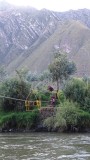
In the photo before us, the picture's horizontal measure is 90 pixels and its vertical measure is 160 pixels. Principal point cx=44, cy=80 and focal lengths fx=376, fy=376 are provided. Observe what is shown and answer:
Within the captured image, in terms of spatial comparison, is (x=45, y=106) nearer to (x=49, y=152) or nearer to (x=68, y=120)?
(x=68, y=120)

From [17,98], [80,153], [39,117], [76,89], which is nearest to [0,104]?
[17,98]

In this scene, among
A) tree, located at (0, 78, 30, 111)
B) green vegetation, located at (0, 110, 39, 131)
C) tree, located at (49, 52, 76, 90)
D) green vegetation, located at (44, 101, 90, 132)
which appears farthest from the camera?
tree, located at (49, 52, 76, 90)

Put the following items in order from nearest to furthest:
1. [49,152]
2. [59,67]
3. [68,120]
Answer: [49,152] → [68,120] → [59,67]

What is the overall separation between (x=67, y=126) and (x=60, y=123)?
216 cm

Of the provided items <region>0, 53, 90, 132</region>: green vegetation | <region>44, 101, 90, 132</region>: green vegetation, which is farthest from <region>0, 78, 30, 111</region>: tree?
<region>44, 101, 90, 132</region>: green vegetation

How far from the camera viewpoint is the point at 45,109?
8194cm

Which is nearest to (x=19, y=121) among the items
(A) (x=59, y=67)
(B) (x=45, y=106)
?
(B) (x=45, y=106)

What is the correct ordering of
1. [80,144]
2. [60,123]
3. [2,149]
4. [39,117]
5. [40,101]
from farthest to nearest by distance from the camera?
[40,101], [39,117], [60,123], [80,144], [2,149]

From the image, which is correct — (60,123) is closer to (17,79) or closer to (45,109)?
(45,109)

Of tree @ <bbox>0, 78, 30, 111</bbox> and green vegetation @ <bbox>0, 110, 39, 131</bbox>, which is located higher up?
tree @ <bbox>0, 78, 30, 111</bbox>

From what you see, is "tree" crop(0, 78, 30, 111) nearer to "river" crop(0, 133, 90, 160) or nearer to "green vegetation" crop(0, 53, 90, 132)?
"green vegetation" crop(0, 53, 90, 132)

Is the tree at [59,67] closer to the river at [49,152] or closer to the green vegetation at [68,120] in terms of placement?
the green vegetation at [68,120]

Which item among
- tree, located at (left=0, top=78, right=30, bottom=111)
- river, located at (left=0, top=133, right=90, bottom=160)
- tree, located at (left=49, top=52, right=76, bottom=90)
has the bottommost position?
river, located at (left=0, top=133, right=90, bottom=160)

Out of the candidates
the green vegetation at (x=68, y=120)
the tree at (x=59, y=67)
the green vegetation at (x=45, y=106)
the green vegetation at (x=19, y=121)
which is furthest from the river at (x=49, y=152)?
the tree at (x=59, y=67)
